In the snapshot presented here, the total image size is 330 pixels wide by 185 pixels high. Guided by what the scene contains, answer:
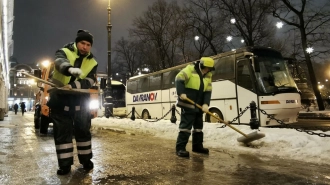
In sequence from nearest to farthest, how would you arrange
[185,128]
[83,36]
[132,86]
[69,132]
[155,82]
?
[69,132]
[83,36]
[185,128]
[155,82]
[132,86]

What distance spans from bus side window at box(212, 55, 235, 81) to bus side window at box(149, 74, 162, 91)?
5.46 metres

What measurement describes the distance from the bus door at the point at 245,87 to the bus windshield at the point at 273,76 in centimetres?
32

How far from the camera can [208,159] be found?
4992mm

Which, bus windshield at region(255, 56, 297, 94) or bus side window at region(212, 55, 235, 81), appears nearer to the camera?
bus windshield at region(255, 56, 297, 94)

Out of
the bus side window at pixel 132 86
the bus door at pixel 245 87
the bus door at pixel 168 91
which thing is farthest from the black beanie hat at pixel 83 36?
the bus side window at pixel 132 86

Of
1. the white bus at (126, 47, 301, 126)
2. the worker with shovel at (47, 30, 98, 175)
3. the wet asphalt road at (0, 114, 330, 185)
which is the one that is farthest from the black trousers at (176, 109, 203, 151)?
the white bus at (126, 47, 301, 126)

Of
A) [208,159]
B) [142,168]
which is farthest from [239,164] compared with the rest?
[142,168]

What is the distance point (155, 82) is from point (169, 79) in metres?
1.78

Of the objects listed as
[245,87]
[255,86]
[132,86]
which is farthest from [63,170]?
[132,86]

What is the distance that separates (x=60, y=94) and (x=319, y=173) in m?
3.80

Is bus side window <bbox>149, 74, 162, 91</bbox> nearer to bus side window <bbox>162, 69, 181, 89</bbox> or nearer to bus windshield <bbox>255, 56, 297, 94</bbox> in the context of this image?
bus side window <bbox>162, 69, 181, 89</bbox>

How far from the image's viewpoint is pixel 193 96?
5.53m

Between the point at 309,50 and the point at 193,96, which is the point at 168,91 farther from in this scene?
the point at 309,50

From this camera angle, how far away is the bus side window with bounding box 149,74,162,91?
1780 cm
